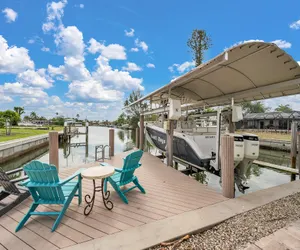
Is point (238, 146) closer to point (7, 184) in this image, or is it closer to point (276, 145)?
point (7, 184)

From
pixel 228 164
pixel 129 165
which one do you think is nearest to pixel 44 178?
pixel 129 165

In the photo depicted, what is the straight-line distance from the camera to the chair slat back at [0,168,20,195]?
2637 millimetres

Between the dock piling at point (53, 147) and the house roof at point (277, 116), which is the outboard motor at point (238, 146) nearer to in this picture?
the dock piling at point (53, 147)

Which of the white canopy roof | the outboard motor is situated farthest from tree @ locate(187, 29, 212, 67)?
the outboard motor

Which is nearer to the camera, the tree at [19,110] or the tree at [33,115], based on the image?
the tree at [19,110]

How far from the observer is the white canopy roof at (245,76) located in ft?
10.3

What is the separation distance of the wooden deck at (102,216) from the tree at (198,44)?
12.6 m

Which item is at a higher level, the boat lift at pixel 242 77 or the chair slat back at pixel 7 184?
the boat lift at pixel 242 77

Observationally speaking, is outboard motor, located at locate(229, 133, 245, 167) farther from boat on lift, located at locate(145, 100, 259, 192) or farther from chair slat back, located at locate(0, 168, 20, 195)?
chair slat back, located at locate(0, 168, 20, 195)

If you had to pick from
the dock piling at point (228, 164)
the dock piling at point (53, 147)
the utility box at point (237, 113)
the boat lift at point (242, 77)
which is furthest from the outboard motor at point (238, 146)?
the dock piling at point (53, 147)

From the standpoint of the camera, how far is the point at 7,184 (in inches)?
106

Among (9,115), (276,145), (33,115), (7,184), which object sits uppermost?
(33,115)

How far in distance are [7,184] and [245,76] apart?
16.9 feet

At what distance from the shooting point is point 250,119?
28.4 metres
